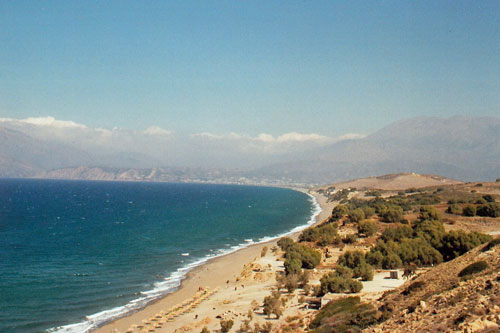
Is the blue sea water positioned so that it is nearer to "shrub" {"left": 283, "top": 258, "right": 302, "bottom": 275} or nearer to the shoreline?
the shoreline

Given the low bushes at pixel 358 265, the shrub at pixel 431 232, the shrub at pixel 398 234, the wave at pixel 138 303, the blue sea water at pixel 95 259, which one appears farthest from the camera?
the shrub at pixel 398 234

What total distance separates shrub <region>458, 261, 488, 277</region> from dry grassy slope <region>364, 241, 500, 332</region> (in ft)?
0.79

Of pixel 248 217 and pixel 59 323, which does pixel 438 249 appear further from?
pixel 248 217

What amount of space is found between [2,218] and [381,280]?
248ft

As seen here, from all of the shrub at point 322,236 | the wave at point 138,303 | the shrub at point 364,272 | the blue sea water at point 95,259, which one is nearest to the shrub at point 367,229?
the shrub at point 322,236

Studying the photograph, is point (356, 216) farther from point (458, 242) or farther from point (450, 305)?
point (450, 305)

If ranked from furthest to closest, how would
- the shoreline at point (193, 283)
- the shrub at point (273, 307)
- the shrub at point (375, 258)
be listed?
the shrub at point (375, 258)
the shoreline at point (193, 283)
the shrub at point (273, 307)

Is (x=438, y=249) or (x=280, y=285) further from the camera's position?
(x=438, y=249)

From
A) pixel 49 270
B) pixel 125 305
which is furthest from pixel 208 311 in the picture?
pixel 49 270

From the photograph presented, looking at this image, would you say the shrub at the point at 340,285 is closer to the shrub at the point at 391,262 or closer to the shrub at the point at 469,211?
the shrub at the point at 391,262

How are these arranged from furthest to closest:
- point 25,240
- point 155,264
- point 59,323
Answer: point 25,240 < point 155,264 < point 59,323

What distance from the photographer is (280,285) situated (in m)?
27.3

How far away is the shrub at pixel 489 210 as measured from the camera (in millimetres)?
46844

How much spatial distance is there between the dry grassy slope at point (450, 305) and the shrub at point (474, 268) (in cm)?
24
